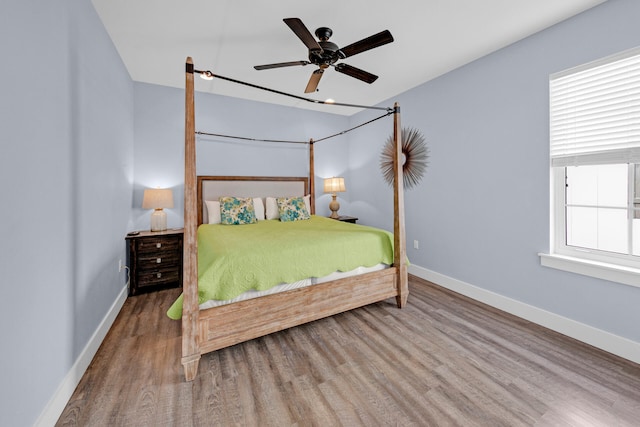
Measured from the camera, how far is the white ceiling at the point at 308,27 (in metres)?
2.03

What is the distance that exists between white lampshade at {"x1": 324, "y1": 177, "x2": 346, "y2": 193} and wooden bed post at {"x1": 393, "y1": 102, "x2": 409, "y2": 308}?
1956 millimetres

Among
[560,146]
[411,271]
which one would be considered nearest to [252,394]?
[411,271]

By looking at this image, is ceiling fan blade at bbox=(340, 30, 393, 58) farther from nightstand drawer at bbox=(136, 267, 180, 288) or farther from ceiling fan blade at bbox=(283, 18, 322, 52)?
nightstand drawer at bbox=(136, 267, 180, 288)

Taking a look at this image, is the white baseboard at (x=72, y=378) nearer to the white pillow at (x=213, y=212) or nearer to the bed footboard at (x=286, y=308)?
the bed footboard at (x=286, y=308)

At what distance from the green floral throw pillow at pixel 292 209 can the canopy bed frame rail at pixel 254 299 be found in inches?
65.8

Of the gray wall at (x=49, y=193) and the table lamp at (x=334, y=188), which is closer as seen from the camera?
the gray wall at (x=49, y=193)

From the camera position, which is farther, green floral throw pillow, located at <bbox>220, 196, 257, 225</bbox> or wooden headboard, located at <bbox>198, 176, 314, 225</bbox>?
wooden headboard, located at <bbox>198, 176, 314, 225</bbox>

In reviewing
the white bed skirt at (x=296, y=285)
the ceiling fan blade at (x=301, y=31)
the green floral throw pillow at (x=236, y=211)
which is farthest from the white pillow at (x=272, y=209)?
the ceiling fan blade at (x=301, y=31)

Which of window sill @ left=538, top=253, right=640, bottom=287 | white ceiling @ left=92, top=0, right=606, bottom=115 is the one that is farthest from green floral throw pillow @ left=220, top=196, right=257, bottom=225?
window sill @ left=538, top=253, right=640, bottom=287

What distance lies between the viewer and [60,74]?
1.53m

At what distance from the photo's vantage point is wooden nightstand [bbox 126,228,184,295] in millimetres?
3053

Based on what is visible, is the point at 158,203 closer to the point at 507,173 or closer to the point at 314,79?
the point at 314,79

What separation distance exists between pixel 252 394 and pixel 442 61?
3.61 m

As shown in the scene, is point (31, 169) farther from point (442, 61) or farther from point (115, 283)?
point (442, 61)
